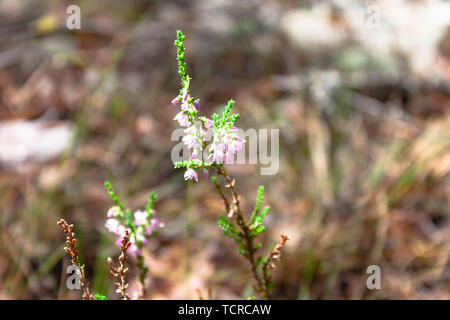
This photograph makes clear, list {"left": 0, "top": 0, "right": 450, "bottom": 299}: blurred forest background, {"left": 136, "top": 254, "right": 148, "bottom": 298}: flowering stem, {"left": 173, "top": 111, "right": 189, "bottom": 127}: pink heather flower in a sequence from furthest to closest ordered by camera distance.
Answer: {"left": 0, "top": 0, "right": 450, "bottom": 299}: blurred forest background
{"left": 136, "top": 254, "right": 148, "bottom": 298}: flowering stem
{"left": 173, "top": 111, "right": 189, "bottom": 127}: pink heather flower

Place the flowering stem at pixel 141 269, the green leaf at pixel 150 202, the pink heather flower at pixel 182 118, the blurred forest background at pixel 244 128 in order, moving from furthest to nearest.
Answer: the blurred forest background at pixel 244 128, the flowering stem at pixel 141 269, the green leaf at pixel 150 202, the pink heather flower at pixel 182 118

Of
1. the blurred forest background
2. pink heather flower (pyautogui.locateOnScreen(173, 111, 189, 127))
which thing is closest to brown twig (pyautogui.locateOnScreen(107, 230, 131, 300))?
pink heather flower (pyautogui.locateOnScreen(173, 111, 189, 127))

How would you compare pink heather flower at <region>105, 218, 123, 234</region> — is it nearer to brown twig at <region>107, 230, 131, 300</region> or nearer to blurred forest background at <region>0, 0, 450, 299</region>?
Result: brown twig at <region>107, 230, 131, 300</region>

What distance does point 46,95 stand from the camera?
320cm

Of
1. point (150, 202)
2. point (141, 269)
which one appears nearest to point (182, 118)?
point (150, 202)

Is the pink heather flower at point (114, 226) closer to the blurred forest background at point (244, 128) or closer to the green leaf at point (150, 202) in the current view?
the green leaf at point (150, 202)

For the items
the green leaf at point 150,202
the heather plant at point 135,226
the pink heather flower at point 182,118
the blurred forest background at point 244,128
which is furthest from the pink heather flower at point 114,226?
the blurred forest background at point 244,128

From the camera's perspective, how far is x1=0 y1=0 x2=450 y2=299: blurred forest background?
225 cm

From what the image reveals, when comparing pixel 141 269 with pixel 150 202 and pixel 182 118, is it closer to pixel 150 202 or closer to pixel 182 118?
pixel 150 202

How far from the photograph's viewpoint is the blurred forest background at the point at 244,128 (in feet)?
7.37

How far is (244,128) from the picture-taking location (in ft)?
9.86

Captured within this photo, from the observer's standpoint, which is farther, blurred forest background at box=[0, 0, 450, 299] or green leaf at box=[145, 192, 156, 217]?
blurred forest background at box=[0, 0, 450, 299]
